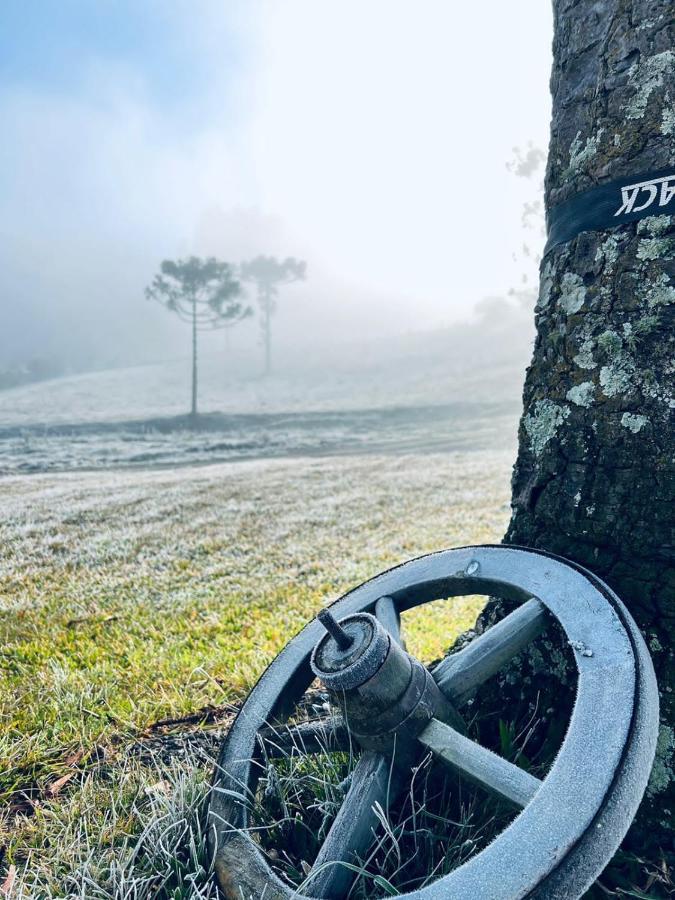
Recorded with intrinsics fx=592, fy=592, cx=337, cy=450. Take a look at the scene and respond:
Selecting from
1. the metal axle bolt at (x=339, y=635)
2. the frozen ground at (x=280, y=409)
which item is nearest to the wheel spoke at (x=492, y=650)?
the metal axle bolt at (x=339, y=635)

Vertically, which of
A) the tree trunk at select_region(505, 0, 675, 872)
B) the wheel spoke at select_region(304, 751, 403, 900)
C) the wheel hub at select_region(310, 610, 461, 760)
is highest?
the tree trunk at select_region(505, 0, 675, 872)

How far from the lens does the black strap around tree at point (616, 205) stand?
1660mm

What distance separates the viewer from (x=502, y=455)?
40.7 feet

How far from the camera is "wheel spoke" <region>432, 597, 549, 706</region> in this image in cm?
163

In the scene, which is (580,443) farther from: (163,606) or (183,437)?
(183,437)

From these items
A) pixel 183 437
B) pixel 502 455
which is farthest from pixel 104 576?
pixel 183 437

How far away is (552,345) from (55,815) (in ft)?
6.77

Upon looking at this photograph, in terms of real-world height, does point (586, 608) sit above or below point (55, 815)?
above

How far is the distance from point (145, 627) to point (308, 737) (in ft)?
5.39

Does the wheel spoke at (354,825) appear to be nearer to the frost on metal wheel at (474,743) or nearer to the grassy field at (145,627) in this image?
the frost on metal wheel at (474,743)

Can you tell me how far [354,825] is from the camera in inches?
57.9

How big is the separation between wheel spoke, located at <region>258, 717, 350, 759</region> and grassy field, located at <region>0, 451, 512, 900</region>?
223 millimetres

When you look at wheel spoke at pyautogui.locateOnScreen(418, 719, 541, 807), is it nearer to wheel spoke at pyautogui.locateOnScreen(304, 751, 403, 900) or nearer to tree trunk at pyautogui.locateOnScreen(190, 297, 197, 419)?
wheel spoke at pyautogui.locateOnScreen(304, 751, 403, 900)

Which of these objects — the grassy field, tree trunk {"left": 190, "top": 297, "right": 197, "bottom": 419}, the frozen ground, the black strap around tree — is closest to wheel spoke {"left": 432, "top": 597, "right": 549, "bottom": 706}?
the grassy field
